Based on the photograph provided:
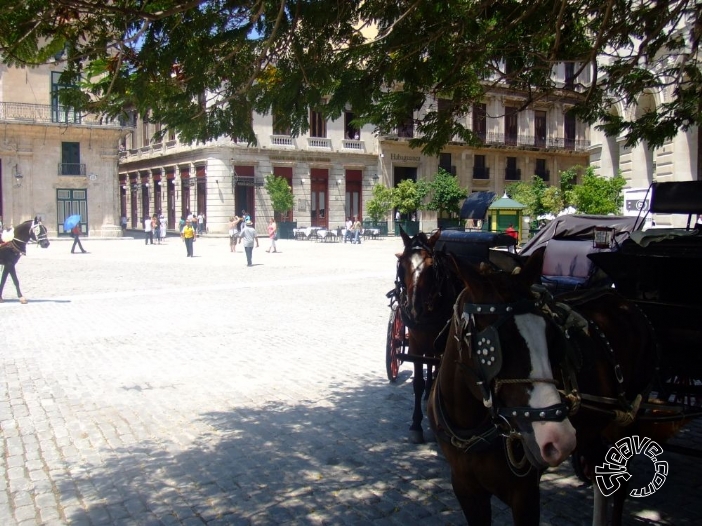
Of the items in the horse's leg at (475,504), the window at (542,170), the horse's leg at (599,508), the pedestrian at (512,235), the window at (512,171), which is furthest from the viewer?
the window at (542,170)

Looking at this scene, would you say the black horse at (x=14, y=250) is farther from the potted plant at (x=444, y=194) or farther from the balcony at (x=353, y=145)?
the balcony at (x=353, y=145)

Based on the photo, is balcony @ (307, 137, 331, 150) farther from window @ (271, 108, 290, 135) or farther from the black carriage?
the black carriage

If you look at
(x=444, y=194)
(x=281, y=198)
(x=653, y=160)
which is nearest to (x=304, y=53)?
(x=653, y=160)

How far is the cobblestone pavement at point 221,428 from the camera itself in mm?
4152

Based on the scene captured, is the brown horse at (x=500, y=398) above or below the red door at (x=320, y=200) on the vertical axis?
below

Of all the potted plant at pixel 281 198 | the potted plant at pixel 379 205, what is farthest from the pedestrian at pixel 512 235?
the potted plant at pixel 281 198

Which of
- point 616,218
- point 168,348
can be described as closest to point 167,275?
point 168,348

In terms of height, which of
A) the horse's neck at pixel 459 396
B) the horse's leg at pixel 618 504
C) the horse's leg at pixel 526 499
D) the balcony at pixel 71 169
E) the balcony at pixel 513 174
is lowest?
the horse's leg at pixel 618 504

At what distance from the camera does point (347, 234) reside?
116 feet

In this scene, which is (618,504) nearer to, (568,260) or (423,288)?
(423,288)

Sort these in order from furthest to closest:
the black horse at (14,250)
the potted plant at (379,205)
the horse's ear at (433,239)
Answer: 1. the potted plant at (379,205)
2. the black horse at (14,250)
3. the horse's ear at (433,239)

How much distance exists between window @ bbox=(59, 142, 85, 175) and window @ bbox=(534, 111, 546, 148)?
3346cm

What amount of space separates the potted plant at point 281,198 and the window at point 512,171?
19244 mm

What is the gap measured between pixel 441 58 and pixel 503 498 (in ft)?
13.0
